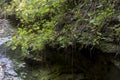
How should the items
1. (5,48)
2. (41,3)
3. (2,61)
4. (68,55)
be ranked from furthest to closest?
(5,48)
(2,61)
(41,3)
(68,55)

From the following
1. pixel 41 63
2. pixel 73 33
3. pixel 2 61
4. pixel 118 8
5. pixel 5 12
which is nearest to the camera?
pixel 118 8

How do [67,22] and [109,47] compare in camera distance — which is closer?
[109,47]

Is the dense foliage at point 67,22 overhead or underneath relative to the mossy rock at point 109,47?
overhead

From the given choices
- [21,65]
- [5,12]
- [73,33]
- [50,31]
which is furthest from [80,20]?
[5,12]

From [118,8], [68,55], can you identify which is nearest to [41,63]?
[68,55]

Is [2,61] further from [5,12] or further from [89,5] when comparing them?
[5,12]

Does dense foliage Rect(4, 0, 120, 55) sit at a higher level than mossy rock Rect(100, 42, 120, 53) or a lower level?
higher

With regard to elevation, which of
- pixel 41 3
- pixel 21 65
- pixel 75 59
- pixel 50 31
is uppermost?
pixel 41 3

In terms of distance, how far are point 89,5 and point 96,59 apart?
0.67 metres

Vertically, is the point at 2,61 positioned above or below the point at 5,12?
below

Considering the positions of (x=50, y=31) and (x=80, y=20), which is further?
(x=50, y=31)

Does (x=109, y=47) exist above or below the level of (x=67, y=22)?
below

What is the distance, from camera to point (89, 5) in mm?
2945

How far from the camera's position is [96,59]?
2.93 metres
